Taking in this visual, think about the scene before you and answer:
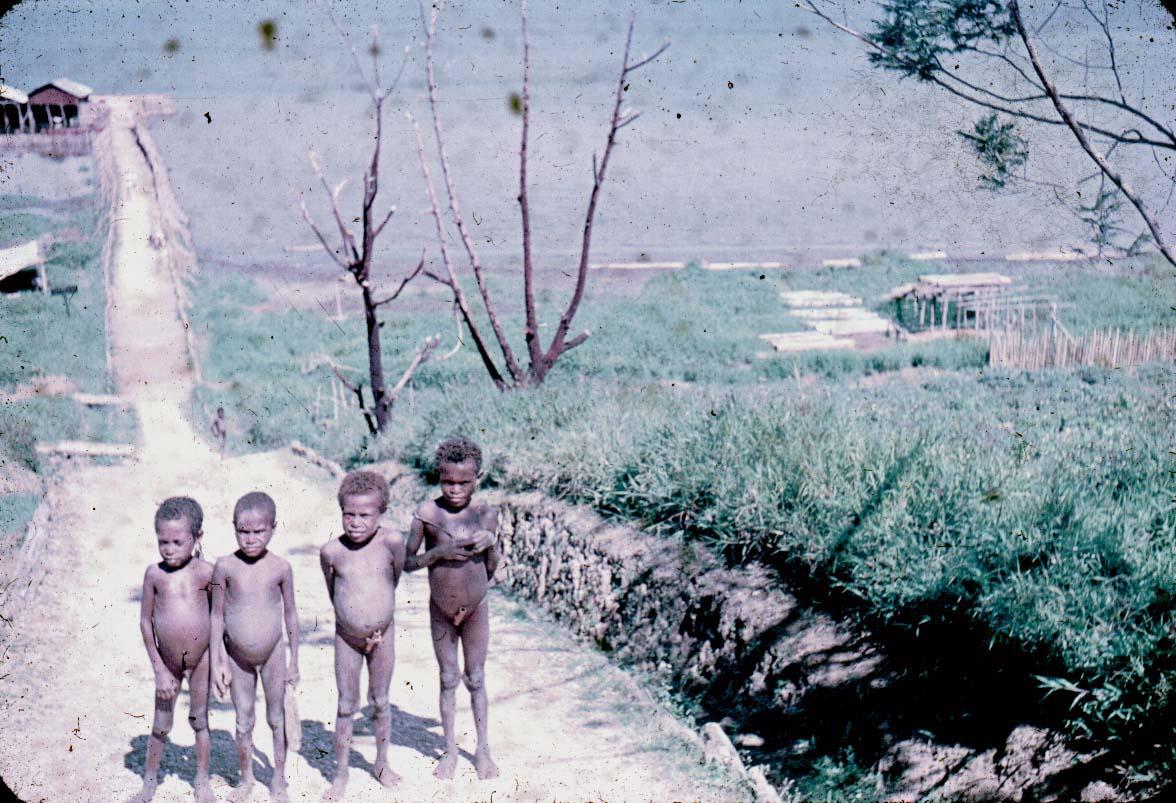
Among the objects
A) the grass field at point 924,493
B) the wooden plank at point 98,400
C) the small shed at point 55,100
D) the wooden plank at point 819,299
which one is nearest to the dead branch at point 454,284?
the grass field at point 924,493

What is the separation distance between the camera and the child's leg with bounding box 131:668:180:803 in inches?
152

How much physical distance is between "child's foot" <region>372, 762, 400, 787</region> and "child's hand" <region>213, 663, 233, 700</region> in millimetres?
751

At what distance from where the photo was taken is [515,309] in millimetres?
35906

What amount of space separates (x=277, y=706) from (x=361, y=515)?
84 centimetres

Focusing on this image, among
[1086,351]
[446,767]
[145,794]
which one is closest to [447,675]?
[446,767]

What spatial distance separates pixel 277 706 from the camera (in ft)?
12.8

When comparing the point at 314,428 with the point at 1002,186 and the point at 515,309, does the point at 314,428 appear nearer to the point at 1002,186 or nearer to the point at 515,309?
the point at 1002,186

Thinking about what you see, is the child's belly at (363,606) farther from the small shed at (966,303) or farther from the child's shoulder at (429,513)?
the small shed at (966,303)

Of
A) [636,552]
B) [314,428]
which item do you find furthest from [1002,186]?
[314,428]

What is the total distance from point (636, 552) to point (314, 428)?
1012cm

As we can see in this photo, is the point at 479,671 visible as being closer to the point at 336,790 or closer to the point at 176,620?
the point at 336,790

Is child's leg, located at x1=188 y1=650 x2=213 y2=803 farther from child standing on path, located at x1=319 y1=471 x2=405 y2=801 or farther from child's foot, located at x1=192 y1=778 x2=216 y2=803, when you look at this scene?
child standing on path, located at x1=319 y1=471 x2=405 y2=801

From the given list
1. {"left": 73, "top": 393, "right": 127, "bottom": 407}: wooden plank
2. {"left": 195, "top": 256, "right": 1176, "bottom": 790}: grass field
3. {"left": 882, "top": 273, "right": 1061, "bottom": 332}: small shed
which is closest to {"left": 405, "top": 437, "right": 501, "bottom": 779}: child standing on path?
{"left": 195, "top": 256, "right": 1176, "bottom": 790}: grass field

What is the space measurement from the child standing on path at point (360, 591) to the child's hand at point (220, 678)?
1.40 feet
